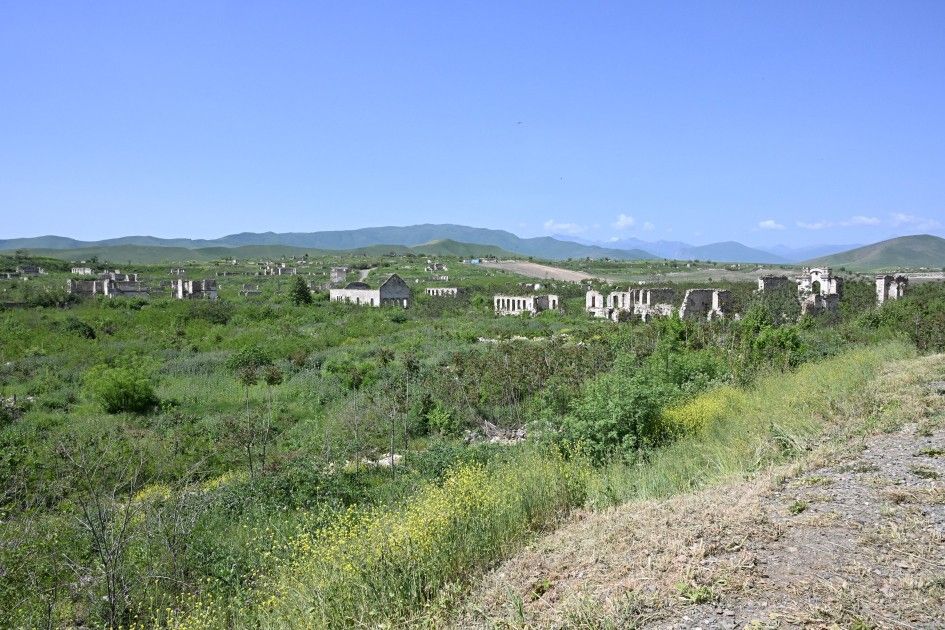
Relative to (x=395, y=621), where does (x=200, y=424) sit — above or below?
below

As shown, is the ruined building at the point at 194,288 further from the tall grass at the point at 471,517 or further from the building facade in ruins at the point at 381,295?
the tall grass at the point at 471,517

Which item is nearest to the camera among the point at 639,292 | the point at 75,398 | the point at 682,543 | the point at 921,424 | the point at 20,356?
the point at 682,543

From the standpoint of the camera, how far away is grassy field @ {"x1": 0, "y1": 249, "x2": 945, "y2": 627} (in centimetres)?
502

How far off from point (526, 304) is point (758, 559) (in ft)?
137

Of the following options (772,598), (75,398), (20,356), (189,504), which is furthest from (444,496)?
(20,356)

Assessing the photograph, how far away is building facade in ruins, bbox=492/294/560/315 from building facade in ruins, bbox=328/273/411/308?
717 centimetres

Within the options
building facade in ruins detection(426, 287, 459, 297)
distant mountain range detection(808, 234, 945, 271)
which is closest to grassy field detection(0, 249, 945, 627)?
building facade in ruins detection(426, 287, 459, 297)

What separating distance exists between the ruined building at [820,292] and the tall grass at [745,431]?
22.6 m

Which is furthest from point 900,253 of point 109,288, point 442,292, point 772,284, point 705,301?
point 109,288

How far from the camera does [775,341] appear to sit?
1403 centimetres

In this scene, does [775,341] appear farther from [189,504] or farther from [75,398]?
[75,398]

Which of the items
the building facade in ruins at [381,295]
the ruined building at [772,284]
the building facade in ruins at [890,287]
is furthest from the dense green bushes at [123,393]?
the building facade in ruins at [890,287]

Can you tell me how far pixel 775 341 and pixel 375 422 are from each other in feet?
30.2

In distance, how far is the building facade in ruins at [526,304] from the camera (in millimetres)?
45406
